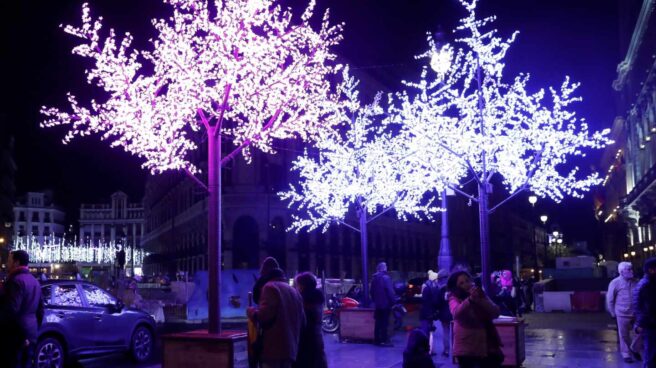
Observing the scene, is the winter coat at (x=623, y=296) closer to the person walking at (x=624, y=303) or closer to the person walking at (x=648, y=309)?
the person walking at (x=624, y=303)

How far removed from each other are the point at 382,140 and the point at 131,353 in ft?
36.1

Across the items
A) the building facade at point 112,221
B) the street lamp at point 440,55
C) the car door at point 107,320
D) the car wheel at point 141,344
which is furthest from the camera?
the building facade at point 112,221

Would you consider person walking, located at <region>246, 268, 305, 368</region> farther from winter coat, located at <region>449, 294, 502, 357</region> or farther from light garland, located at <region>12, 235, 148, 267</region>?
light garland, located at <region>12, 235, 148, 267</region>

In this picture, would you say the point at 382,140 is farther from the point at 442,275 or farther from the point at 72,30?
the point at 72,30

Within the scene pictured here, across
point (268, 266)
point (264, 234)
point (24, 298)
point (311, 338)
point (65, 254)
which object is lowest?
point (311, 338)

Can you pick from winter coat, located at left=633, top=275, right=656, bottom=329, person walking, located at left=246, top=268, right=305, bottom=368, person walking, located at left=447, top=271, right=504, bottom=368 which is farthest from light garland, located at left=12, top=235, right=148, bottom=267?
person walking, located at left=447, top=271, right=504, bottom=368

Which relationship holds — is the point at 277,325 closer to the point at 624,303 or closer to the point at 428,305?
the point at 428,305

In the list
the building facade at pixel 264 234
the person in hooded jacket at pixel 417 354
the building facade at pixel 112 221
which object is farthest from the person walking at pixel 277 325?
the building facade at pixel 112 221

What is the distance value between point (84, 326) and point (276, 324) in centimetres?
643

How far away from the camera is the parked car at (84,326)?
11234 mm

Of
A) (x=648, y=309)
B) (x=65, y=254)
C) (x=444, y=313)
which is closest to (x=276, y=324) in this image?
(x=648, y=309)

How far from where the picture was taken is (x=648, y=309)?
8836mm

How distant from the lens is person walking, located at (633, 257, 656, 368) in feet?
28.8

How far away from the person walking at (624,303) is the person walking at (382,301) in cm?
451
